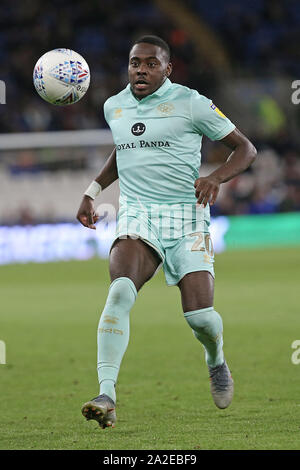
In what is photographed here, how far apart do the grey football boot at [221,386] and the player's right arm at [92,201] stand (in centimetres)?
122

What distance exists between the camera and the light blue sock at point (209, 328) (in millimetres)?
5582

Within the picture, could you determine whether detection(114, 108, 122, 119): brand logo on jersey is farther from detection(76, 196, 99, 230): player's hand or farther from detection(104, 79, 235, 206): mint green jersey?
detection(76, 196, 99, 230): player's hand

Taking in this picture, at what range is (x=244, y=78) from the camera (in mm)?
26891

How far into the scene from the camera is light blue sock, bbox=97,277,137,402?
5.20 metres

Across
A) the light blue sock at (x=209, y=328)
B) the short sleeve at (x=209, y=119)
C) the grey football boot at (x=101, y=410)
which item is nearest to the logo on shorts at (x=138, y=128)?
the short sleeve at (x=209, y=119)

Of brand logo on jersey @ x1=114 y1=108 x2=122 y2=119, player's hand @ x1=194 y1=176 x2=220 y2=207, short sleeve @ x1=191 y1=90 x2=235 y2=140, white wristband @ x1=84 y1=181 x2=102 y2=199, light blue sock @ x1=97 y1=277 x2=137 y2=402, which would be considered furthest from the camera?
white wristband @ x1=84 y1=181 x2=102 y2=199

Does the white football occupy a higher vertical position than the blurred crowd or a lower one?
lower

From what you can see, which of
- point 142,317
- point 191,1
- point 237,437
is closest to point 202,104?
point 237,437

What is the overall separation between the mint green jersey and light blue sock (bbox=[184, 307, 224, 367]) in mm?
729

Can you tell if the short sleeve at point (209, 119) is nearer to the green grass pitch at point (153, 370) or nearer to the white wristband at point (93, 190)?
the white wristband at point (93, 190)

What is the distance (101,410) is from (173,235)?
1367 millimetres

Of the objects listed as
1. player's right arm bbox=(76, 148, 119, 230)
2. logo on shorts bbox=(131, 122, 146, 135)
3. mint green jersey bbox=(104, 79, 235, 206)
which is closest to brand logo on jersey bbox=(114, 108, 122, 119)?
mint green jersey bbox=(104, 79, 235, 206)
